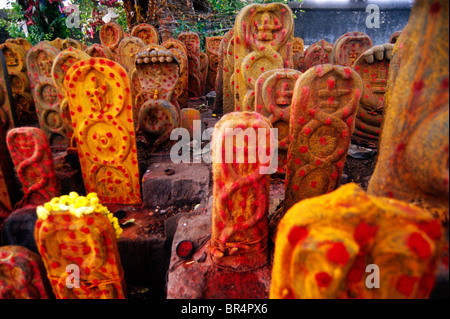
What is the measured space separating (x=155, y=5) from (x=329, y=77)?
7863mm

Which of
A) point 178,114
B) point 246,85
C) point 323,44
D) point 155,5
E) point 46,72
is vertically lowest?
point 178,114

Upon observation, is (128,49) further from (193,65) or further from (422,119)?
(422,119)

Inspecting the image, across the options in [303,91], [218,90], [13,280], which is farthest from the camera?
[218,90]

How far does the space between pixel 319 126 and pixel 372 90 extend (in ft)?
7.08

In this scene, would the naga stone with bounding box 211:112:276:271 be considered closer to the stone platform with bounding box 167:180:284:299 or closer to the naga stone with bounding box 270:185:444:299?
the stone platform with bounding box 167:180:284:299

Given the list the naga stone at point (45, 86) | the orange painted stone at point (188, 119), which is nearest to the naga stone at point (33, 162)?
the naga stone at point (45, 86)

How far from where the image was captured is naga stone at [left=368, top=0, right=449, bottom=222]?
0.78 m

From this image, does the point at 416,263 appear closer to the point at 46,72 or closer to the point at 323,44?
the point at 46,72

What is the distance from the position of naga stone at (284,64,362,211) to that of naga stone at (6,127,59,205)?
2.08 metres

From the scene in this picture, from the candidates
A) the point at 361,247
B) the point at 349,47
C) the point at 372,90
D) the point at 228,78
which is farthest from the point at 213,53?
the point at 361,247

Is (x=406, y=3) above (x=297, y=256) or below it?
above

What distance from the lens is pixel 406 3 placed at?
11531 millimetres

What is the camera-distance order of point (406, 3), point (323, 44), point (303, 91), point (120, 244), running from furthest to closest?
1. point (406, 3)
2. point (323, 44)
3. point (120, 244)
4. point (303, 91)

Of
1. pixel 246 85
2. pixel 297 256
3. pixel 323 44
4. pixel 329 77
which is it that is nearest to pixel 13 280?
pixel 297 256
